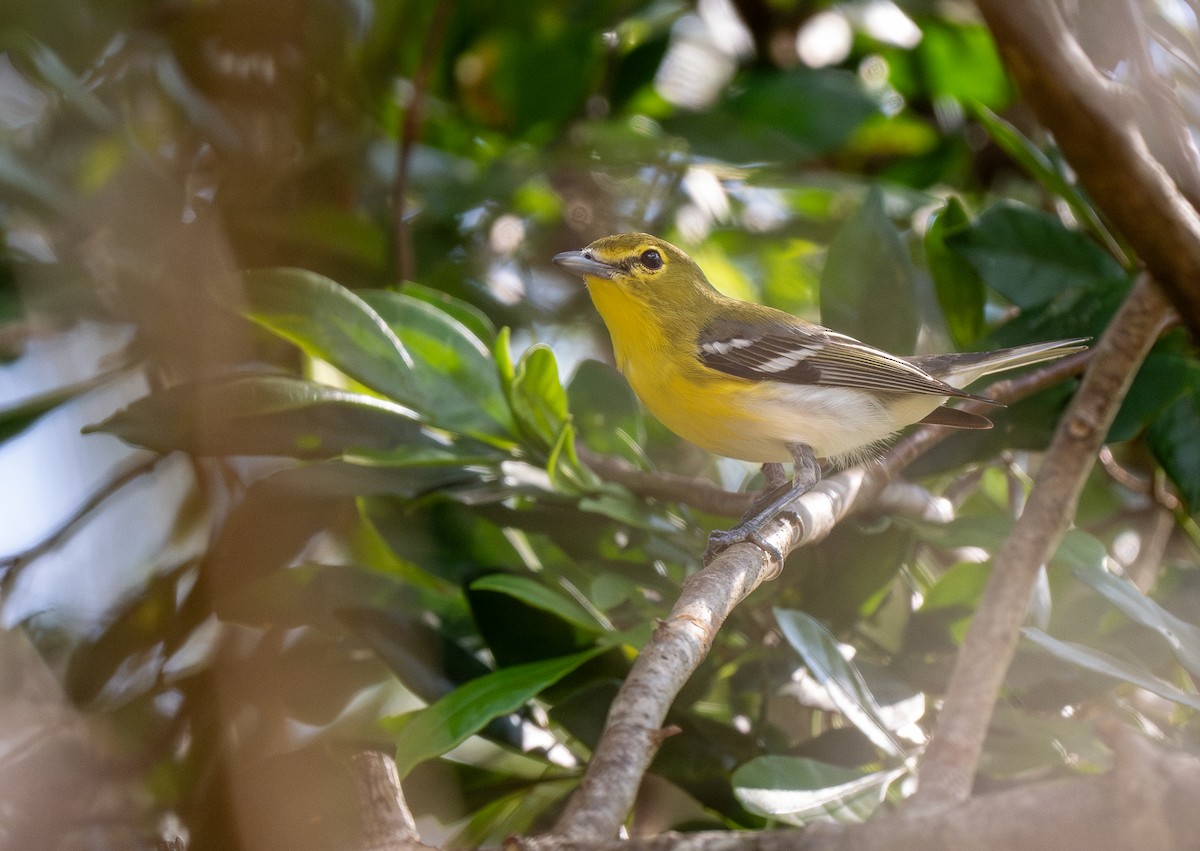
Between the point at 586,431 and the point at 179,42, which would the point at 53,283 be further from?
the point at 586,431

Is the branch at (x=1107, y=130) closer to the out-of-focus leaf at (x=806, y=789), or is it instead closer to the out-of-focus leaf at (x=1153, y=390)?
the out-of-focus leaf at (x=1153, y=390)

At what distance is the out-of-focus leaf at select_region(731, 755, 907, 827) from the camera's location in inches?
56.2

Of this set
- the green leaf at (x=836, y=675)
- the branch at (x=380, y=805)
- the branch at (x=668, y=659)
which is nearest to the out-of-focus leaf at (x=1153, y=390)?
the branch at (x=668, y=659)

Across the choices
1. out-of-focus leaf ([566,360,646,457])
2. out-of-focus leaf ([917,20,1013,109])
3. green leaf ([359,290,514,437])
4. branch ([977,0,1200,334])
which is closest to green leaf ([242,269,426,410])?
green leaf ([359,290,514,437])

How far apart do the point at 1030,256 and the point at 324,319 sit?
4.99 ft

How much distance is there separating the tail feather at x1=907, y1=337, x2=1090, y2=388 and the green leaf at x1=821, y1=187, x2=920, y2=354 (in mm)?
98

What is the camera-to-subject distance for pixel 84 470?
8.29ft

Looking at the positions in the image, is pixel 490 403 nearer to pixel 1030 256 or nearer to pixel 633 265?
pixel 633 265

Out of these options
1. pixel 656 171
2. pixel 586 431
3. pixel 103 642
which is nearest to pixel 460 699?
pixel 586 431

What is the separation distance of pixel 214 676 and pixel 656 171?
1833 millimetres

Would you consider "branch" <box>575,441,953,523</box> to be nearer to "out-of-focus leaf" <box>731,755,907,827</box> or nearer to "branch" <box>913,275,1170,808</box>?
"branch" <box>913,275,1170,808</box>

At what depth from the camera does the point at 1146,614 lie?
1.67 meters

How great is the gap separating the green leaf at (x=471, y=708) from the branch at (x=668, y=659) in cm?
18

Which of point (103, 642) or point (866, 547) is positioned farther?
point (103, 642)
